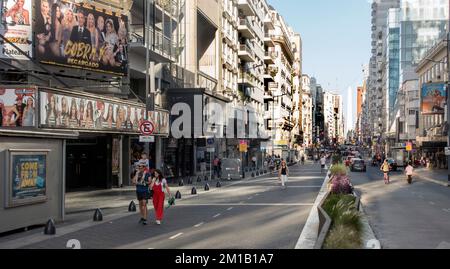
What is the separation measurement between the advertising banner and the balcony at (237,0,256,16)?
132 ft

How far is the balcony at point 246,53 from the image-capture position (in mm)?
70625

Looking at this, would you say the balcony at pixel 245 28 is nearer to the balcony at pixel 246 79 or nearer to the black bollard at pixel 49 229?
Result: the balcony at pixel 246 79

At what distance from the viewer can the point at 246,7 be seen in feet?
240

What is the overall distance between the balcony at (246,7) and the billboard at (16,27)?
48.2 m

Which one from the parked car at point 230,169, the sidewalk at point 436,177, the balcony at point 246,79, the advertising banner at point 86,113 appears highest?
the balcony at point 246,79

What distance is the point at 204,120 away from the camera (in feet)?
146

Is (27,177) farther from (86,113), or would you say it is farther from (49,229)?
(86,113)

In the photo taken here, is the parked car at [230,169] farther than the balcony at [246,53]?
No

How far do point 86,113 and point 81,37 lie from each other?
3.37m

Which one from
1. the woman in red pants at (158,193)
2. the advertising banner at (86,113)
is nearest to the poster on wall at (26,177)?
the woman in red pants at (158,193)

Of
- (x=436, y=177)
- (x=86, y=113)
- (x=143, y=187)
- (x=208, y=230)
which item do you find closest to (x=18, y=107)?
(x=86, y=113)

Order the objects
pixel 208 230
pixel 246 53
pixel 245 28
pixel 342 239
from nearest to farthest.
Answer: pixel 342 239 < pixel 208 230 < pixel 245 28 < pixel 246 53
